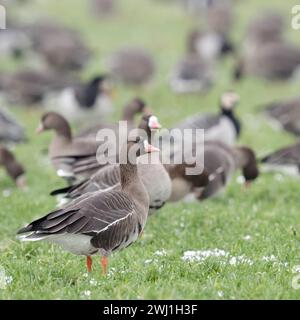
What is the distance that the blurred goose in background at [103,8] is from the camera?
3891 cm

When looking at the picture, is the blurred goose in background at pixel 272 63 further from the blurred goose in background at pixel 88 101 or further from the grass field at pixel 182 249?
the blurred goose in background at pixel 88 101

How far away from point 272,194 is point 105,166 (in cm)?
353

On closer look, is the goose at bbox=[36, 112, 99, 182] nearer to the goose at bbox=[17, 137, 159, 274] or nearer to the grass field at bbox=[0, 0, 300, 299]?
the grass field at bbox=[0, 0, 300, 299]

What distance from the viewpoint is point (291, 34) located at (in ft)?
123

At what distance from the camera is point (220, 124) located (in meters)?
17.0

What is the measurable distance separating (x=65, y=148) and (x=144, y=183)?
11.7 feet

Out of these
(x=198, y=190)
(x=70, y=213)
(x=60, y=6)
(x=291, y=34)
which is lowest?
(x=70, y=213)

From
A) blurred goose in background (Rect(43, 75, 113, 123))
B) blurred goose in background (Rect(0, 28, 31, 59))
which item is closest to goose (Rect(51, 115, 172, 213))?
blurred goose in background (Rect(43, 75, 113, 123))

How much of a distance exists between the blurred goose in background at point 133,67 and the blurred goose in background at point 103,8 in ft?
41.9

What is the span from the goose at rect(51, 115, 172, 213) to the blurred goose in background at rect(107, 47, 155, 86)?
49.3 ft

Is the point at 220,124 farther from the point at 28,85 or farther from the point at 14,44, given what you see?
the point at 14,44

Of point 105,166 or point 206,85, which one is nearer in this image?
point 105,166
